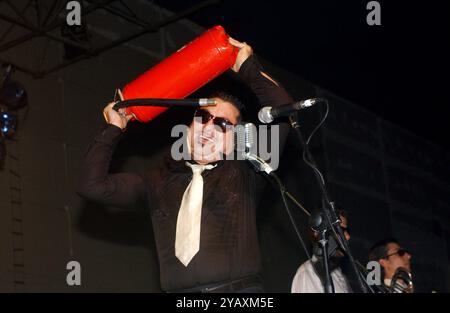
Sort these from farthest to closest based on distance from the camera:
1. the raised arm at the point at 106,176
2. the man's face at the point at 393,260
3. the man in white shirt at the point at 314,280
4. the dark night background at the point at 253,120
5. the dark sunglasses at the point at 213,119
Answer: the dark night background at the point at 253,120 < the man's face at the point at 393,260 < the man in white shirt at the point at 314,280 < the dark sunglasses at the point at 213,119 < the raised arm at the point at 106,176

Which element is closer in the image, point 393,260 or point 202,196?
point 202,196

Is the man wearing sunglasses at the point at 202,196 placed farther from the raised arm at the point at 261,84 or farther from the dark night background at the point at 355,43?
the dark night background at the point at 355,43

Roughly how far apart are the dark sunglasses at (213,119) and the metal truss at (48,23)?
8.29 feet

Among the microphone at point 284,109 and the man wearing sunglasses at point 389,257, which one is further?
the man wearing sunglasses at point 389,257

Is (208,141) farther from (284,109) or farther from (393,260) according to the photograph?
(393,260)

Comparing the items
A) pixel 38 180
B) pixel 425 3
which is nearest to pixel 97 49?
pixel 38 180

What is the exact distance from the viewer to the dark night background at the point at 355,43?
6488mm

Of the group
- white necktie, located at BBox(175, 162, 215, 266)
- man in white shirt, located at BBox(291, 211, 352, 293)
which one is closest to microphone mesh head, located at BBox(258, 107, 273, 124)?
white necktie, located at BBox(175, 162, 215, 266)

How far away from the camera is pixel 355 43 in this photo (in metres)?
7.18

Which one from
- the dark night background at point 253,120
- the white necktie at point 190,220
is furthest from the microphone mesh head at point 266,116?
the dark night background at point 253,120

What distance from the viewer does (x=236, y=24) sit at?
6.66 m

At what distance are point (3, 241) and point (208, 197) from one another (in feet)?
8.39

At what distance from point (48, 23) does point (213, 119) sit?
120 inches

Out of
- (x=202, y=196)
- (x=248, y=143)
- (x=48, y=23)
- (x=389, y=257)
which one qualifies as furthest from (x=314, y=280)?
(x=48, y=23)
